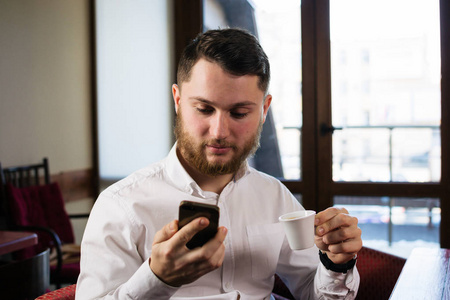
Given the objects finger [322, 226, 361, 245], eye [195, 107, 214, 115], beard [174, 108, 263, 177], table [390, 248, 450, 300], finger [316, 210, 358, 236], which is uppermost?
eye [195, 107, 214, 115]

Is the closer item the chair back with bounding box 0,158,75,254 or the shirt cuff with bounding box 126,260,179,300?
the shirt cuff with bounding box 126,260,179,300

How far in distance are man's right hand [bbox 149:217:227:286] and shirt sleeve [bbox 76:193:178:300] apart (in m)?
0.11

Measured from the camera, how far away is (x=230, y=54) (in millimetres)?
1152

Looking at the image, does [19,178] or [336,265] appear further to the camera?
[19,178]

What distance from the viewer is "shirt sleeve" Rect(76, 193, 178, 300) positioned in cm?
99

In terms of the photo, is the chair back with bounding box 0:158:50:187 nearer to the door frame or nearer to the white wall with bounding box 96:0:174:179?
the white wall with bounding box 96:0:174:179

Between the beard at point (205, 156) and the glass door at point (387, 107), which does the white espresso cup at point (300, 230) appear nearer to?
the beard at point (205, 156)

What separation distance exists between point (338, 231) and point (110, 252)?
519 mm

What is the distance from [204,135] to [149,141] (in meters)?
2.40

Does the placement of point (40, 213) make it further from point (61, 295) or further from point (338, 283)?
point (338, 283)

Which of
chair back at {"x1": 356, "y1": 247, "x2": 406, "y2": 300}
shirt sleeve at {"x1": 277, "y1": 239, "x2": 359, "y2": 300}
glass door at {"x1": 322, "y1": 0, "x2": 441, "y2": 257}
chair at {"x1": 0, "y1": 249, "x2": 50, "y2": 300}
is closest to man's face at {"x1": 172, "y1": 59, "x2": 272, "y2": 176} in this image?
shirt sleeve at {"x1": 277, "y1": 239, "x2": 359, "y2": 300}

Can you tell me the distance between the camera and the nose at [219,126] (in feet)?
3.68

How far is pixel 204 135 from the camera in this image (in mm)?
1146

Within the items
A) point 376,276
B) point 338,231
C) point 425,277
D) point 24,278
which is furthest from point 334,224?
point 24,278
